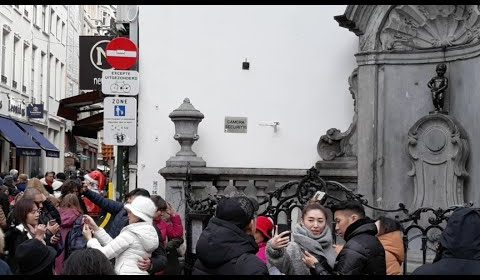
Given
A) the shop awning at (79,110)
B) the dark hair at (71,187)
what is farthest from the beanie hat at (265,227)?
the shop awning at (79,110)

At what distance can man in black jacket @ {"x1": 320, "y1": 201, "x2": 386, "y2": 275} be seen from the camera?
19.5 ft

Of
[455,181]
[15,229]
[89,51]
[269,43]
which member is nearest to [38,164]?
[89,51]

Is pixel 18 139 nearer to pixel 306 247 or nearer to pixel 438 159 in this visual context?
pixel 438 159

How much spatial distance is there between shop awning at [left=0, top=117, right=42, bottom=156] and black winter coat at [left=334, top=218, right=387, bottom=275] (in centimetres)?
2739

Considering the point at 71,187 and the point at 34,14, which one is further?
the point at 34,14

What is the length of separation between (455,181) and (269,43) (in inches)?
164

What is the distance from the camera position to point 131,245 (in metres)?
6.91

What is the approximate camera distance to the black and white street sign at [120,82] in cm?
1163

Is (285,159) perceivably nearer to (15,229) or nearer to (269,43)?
(269,43)

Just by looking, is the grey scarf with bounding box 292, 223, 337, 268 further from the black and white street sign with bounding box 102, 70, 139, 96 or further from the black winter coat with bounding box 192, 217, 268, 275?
the black and white street sign with bounding box 102, 70, 139, 96

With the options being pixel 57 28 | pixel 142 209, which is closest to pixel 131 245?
pixel 142 209

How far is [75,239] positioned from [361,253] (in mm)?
3718

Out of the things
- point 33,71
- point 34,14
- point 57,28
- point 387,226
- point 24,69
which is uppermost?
point 57,28

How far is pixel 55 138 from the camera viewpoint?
47.0m
